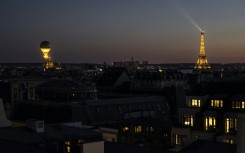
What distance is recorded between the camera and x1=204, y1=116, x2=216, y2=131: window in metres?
47.8

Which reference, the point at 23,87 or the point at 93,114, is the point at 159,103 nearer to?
the point at 93,114

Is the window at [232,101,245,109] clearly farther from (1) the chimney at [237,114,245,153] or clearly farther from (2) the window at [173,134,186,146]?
(1) the chimney at [237,114,245,153]

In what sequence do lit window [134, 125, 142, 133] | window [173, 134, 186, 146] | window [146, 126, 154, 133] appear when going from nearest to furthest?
window [173, 134, 186, 146] → lit window [134, 125, 142, 133] → window [146, 126, 154, 133]

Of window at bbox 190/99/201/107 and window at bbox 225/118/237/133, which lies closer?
window at bbox 225/118/237/133

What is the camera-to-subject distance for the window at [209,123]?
157 feet

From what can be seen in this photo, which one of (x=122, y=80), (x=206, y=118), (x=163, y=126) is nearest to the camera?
(x=206, y=118)

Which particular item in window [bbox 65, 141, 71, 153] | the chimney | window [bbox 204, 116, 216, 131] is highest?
the chimney

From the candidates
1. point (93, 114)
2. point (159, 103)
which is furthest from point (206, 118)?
point (159, 103)

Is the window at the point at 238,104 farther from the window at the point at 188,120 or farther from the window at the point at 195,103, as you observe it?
the window at the point at 188,120

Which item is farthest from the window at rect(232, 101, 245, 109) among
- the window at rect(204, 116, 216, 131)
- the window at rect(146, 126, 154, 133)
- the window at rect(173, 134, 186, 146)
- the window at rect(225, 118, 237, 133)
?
the window at rect(146, 126, 154, 133)

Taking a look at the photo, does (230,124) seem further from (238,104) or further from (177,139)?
(177,139)

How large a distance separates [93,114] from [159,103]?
18036mm

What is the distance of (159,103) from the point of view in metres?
92.8

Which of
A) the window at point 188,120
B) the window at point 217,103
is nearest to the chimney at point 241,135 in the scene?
the window at point 217,103
